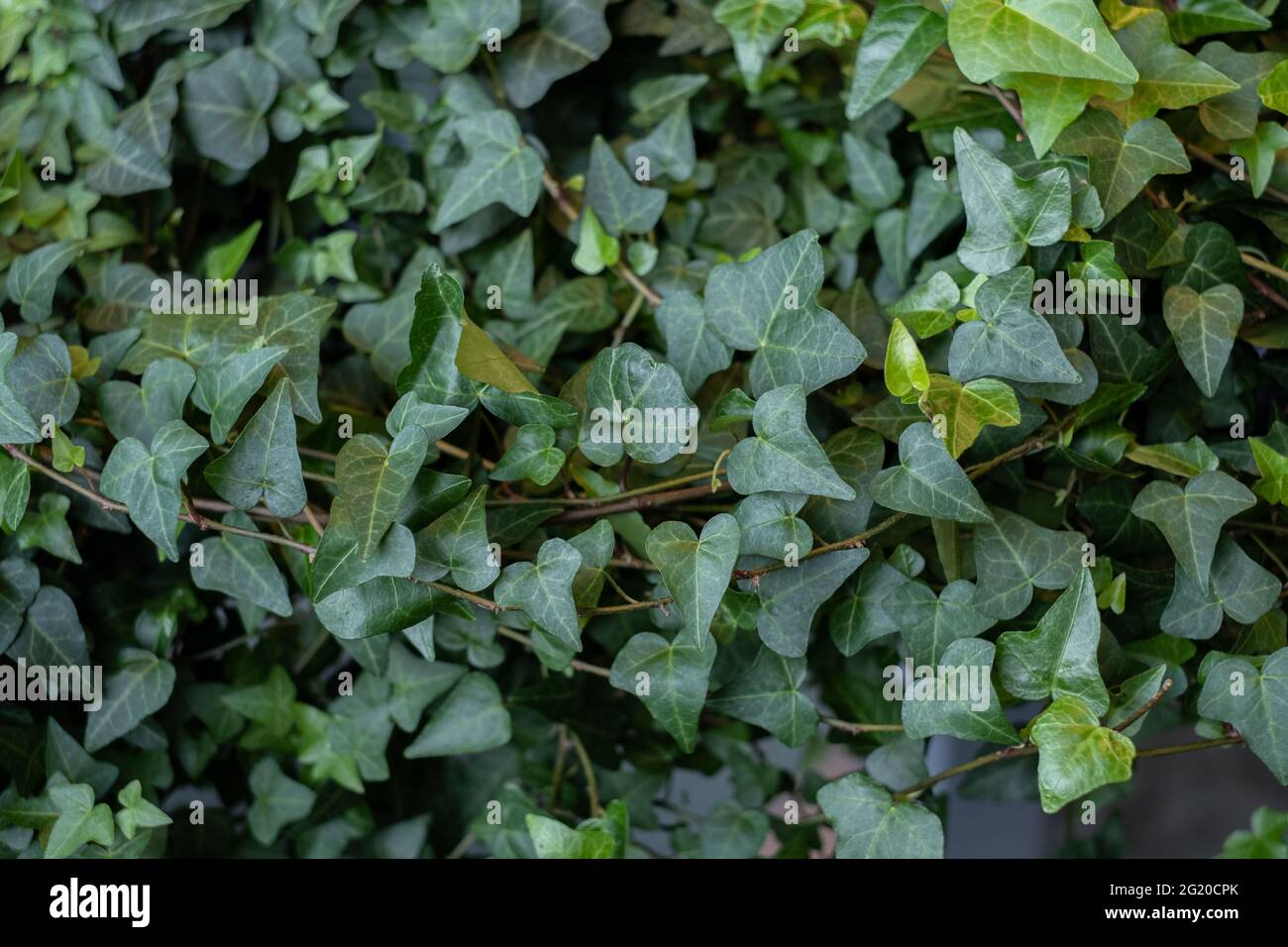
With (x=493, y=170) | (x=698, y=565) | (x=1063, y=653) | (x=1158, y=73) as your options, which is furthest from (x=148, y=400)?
(x=1158, y=73)

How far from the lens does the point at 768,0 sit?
2.99 ft

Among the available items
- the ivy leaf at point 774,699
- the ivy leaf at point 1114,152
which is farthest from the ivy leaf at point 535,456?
the ivy leaf at point 1114,152

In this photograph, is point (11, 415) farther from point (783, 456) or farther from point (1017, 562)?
point (1017, 562)

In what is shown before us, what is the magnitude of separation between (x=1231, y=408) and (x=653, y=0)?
63 cm

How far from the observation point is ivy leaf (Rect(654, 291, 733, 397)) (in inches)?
33.2

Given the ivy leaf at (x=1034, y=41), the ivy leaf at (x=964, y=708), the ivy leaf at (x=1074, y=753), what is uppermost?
the ivy leaf at (x=1034, y=41)

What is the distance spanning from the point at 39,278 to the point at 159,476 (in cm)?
28

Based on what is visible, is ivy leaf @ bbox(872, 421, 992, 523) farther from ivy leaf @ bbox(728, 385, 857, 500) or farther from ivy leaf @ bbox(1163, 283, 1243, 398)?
ivy leaf @ bbox(1163, 283, 1243, 398)

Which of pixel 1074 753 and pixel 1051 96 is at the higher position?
pixel 1051 96

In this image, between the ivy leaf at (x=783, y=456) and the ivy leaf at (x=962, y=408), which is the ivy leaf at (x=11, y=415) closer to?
the ivy leaf at (x=783, y=456)

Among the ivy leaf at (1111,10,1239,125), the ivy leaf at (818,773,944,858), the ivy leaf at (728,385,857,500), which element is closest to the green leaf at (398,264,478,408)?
the ivy leaf at (728,385,857,500)

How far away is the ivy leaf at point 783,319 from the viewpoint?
77 cm
